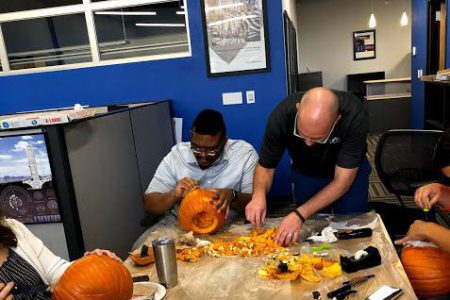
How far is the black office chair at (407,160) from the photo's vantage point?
237 centimetres

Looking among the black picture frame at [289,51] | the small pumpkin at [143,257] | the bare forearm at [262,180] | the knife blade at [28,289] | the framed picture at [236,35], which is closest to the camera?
the knife blade at [28,289]

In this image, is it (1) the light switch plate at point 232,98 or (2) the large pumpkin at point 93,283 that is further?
(1) the light switch plate at point 232,98

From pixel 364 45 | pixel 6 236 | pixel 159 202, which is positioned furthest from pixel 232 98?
pixel 364 45

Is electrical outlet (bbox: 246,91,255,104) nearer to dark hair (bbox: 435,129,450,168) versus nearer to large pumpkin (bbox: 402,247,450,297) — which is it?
dark hair (bbox: 435,129,450,168)

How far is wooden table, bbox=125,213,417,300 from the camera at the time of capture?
118 cm

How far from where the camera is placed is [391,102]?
23.4ft

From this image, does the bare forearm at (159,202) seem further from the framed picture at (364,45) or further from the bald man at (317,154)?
the framed picture at (364,45)

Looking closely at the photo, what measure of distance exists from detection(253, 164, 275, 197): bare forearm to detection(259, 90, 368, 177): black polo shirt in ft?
0.09

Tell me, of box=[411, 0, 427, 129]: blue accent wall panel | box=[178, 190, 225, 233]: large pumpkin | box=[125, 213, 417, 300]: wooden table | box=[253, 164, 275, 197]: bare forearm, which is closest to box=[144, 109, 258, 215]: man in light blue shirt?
box=[253, 164, 275, 197]: bare forearm

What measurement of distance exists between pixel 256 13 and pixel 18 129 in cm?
245

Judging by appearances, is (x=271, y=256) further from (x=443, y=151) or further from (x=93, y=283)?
(x=443, y=151)

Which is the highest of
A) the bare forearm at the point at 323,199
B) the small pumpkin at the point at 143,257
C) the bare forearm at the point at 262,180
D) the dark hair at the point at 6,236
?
the dark hair at the point at 6,236

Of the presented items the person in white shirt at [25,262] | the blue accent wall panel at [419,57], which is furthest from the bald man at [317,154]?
the blue accent wall panel at [419,57]

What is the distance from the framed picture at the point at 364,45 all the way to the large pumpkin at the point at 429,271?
30.2 feet
